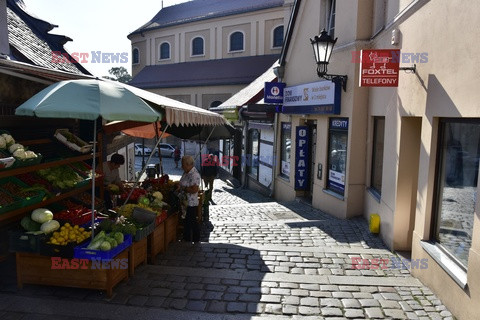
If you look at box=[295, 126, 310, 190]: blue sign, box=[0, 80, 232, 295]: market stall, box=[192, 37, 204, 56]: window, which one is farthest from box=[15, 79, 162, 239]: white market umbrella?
box=[192, 37, 204, 56]: window

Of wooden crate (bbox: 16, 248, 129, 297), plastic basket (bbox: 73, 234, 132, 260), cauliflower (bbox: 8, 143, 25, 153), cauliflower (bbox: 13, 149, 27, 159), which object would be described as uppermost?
cauliflower (bbox: 8, 143, 25, 153)

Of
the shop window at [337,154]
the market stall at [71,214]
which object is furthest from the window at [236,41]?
the market stall at [71,214]

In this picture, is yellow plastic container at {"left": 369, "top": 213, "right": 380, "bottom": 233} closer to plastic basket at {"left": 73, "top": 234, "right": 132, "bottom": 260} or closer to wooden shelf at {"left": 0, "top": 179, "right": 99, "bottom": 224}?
plastic basket at {"left": 73, "top": 234, "right": 132, "bottom": 260}

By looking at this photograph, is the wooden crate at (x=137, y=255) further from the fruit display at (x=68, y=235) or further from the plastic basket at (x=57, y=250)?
the plastic basket at (x=57, y=250)

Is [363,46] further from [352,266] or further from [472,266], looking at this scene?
[472,266]

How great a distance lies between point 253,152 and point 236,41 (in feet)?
60.5

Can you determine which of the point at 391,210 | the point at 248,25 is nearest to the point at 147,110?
the point at 391,210

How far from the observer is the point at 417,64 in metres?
6.20

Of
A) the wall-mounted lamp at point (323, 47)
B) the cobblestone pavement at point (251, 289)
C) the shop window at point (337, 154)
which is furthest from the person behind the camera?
the shop window at point (337, 154)

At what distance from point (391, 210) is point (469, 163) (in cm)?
251

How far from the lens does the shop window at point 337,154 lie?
32.6 feet

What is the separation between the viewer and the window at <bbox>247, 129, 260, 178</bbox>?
712 inches

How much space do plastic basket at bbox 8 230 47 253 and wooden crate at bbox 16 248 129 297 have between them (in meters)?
0.11

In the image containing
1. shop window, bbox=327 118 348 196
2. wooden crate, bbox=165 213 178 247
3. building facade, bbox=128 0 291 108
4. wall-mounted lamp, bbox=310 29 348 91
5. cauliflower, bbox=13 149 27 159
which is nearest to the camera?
cauliflower, bbox=13 149 27 159
